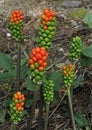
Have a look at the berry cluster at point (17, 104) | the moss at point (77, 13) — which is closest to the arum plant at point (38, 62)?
the berry cluster at point (17, 104)

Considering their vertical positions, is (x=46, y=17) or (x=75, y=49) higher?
(x=46, y=17)

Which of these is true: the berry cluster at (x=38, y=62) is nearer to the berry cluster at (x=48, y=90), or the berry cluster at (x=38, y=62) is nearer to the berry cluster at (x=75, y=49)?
the berry cluster at (x=48, y=90)

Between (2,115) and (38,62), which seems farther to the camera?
(2,115)

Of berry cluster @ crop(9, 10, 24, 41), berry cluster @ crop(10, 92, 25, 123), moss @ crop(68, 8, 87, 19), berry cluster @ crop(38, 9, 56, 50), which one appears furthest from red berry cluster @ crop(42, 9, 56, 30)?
moss @ crop(68, 8, 87, 19)

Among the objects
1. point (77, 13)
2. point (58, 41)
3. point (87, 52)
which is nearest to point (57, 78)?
point (87, 52)

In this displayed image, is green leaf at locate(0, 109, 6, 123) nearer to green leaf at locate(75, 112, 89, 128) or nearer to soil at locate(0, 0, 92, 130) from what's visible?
soil at locate(0, 0, 92, 130)

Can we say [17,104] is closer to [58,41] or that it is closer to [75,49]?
[75,49]

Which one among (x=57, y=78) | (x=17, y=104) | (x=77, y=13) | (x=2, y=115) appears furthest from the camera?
(x=77, y=13)

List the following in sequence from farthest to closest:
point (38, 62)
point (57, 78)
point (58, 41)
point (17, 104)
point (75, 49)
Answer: point (58, 41) → point (57, 78) → point (75, 49) → point (17, 104) → point (38, 62)
